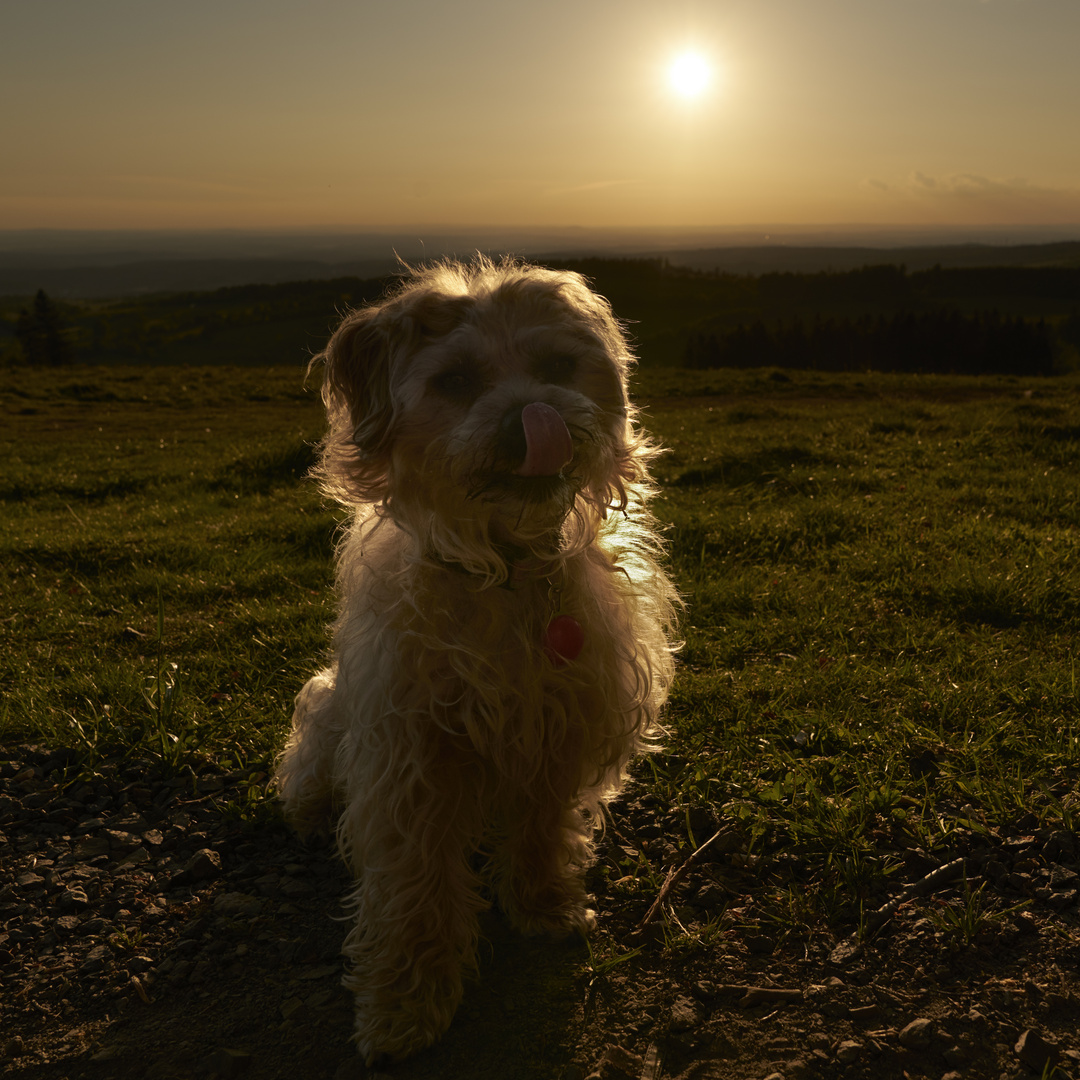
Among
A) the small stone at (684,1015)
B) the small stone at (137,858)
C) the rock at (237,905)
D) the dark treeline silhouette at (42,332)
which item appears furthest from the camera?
the dark treeline silhouette at (42,332)

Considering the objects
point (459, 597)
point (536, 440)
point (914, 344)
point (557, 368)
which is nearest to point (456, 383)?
point (557, 368)

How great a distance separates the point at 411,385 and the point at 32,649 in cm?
481

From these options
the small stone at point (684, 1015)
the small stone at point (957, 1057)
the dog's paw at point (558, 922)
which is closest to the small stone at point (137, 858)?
the dog's paw at point (558, 922)

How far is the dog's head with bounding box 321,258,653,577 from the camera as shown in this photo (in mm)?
2900

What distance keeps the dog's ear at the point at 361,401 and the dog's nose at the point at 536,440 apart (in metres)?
0.57

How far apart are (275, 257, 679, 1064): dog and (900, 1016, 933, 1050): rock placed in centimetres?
121

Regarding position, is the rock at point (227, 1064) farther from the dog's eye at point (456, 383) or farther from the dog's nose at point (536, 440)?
the dog's eye at point (456, 383)

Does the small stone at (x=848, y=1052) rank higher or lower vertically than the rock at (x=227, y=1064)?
higher

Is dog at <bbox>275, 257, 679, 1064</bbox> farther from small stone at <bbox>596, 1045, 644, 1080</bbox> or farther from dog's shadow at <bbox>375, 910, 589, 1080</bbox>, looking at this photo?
small stone at <bbox>596, 1045, 644, 1080</bbox>

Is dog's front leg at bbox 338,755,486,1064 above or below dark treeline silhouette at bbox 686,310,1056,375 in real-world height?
below

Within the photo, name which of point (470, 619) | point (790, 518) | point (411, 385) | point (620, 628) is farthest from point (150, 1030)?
point (790, 518)

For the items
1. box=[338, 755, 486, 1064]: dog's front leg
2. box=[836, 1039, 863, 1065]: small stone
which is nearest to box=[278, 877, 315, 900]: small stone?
box=[338, 755, 486, 1064]: dog's front leg

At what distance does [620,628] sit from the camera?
3.45m

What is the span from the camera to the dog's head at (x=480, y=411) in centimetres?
290
